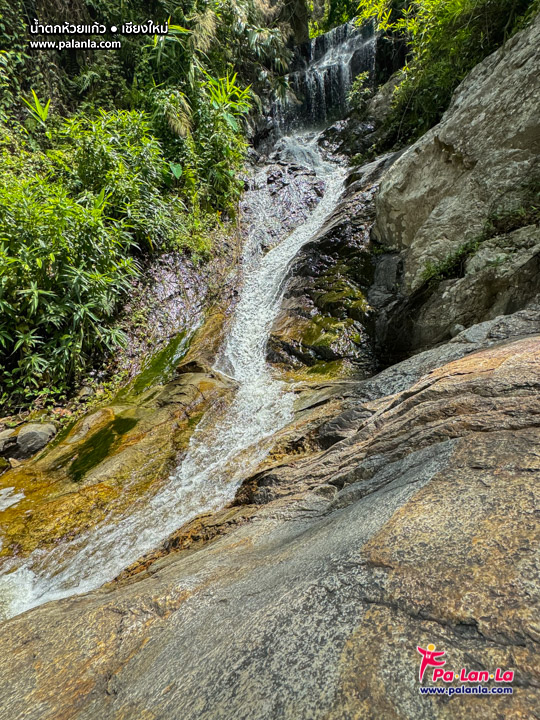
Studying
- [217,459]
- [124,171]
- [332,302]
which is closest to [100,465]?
[217,459]

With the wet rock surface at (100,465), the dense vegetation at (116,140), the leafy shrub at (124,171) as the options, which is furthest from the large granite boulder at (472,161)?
the leafy shrub at (124,171)

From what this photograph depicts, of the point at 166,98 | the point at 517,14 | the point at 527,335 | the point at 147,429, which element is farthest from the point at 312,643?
the point at 166,98

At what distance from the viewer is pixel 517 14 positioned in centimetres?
445

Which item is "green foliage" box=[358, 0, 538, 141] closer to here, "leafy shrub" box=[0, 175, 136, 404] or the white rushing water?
the white rushing water

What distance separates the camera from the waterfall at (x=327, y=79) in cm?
1175

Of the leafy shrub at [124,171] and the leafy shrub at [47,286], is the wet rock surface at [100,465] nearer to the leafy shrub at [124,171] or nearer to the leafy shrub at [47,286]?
the leafy shrub at [47,286]

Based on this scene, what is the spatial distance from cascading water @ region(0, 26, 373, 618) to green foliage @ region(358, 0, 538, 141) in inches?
105

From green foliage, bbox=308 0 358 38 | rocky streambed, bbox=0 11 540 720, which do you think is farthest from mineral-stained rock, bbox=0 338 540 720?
green foliage, bbox=308 0 358 38

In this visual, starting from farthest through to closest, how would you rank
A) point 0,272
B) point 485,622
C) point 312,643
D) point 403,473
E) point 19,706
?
point 0,272
point 403,473
point 19,706
point 312,643
point 485,622

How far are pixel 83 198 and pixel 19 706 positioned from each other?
5.48 metres

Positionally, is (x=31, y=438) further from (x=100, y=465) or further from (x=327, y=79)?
(x=327, y=79)

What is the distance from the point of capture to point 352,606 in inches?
37.1

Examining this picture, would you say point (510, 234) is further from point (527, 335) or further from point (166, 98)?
point (166, 98)

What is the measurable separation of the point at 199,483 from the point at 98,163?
5.34m
